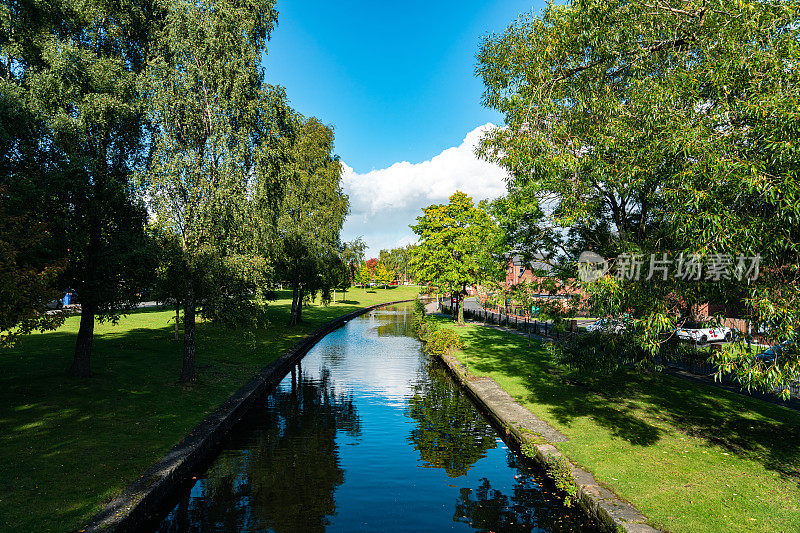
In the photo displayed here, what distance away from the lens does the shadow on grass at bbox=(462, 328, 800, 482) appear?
10992 millimetres

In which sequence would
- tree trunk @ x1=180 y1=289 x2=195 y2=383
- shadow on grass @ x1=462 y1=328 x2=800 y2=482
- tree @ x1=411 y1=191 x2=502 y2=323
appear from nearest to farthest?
shadow on grass @ x1=462 y1=328 x2=800 y2=482
tree trunk @ x1=180 y1=289 x2=195 y2=383
tree @ x1=411 y1=191 x2=502 y2=323

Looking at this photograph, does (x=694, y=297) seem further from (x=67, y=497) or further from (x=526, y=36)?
(x=67, y=497)

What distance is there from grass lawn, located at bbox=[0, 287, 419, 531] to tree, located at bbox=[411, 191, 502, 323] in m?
21.9

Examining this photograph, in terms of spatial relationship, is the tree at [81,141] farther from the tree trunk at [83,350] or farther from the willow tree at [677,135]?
the willow tree at [677,135]

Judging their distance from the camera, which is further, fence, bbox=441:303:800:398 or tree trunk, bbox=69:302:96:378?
Answer: tree trunk, bbox=69:302:96:378

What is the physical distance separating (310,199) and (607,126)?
93.1 ft

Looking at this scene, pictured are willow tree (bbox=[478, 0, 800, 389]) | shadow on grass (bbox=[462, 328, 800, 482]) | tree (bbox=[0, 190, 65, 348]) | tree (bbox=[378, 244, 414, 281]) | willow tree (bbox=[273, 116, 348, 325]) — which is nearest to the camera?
willow tree (bbox=[478, 0, 800, 389])

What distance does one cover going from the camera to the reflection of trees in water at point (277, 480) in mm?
8617

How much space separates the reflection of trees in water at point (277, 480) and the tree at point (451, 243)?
2646 cm

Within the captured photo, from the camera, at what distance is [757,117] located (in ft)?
22.6

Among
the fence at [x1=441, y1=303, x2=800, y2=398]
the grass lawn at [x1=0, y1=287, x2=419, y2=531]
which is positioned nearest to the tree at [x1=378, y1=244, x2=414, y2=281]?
the fence at [x1=441, y1=303, x2=800, y2=398]

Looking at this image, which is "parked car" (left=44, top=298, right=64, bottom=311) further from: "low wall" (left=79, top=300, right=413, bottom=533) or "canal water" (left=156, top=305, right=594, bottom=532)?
"canal water" (left=156, top=305, right=594, bottom=532)

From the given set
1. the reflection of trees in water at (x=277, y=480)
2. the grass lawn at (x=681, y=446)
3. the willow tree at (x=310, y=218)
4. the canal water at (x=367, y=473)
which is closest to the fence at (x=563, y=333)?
the grass lawn at (x=681, y=446)

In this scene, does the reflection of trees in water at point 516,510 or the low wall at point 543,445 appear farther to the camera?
the reflection of trees in water at point 516,510
